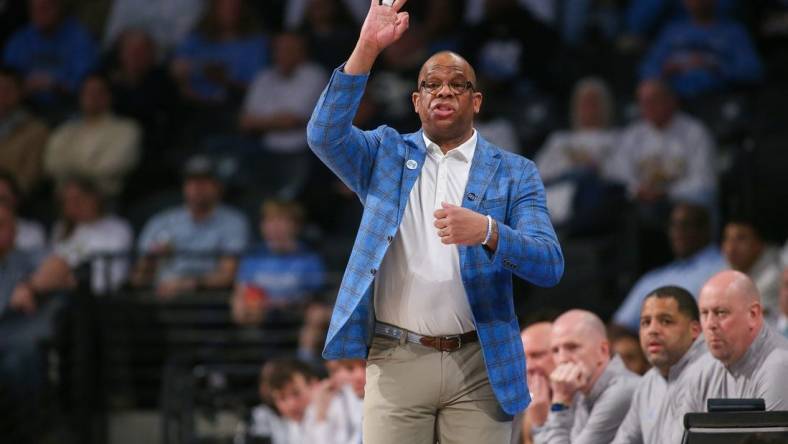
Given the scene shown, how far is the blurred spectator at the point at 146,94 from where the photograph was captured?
11.5m

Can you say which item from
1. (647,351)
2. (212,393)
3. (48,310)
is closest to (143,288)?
(48,310)

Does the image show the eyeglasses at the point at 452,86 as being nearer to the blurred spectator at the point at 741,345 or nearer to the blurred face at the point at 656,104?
the blurred spectator at the point at 741,345

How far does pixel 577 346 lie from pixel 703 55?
4.44 meters

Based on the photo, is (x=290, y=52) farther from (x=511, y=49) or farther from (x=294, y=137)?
(x=511, y=49)

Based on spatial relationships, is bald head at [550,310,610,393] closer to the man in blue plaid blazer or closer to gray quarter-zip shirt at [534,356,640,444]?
gray quarter-zip shirt at [534,356,640,444]

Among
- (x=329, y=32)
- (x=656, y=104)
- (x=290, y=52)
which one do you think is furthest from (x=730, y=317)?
(x=329, y=32)

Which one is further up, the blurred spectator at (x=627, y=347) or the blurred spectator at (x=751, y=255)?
the blurred spectator at (x=751, y=255)

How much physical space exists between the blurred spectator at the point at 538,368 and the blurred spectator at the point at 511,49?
427cm

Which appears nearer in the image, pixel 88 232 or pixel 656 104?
pixel 656 104

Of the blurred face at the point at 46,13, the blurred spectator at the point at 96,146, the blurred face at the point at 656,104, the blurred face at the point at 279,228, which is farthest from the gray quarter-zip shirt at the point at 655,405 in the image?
the blurred face at the point at 46,13

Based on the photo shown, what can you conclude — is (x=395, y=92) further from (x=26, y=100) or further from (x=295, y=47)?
(x=26, y=100)

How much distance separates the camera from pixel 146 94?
11.5 metres

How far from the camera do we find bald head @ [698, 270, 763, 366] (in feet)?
17.4

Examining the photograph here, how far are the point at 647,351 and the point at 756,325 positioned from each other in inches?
22.4
